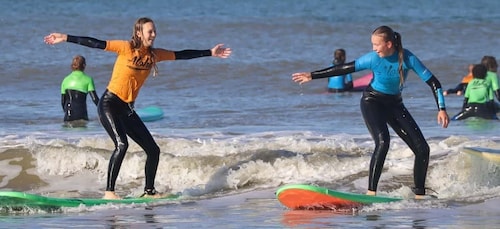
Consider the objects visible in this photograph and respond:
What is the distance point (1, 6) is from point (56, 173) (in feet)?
119

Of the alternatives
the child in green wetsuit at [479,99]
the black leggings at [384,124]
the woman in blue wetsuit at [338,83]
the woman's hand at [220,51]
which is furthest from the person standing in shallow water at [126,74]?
the woman in blue wetsuit at [338,83]

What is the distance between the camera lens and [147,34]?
9727 mm

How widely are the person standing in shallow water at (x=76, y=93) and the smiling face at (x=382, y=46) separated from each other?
24.6ft

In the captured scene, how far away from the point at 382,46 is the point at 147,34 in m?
1.96

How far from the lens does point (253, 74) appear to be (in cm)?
2514

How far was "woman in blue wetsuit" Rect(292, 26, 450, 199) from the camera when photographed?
951 centimetres

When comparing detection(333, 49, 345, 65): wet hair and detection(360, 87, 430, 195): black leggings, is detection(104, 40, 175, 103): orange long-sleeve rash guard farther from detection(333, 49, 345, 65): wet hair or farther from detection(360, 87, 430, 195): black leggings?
detection(333, 49, 345, 65): wet hair

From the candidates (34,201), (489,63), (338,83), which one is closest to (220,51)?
(34,201)

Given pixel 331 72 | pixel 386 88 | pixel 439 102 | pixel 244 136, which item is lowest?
pixel 244 136

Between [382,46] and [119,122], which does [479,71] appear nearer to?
[382,46]

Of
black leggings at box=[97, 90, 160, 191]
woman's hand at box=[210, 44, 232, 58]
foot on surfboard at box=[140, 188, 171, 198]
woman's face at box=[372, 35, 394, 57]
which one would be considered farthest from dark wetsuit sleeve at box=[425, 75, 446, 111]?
foot on surfboard at box=[140, 188, 171, 198]

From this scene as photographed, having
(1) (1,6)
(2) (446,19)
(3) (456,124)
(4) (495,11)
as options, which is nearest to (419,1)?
(4) (495,11)

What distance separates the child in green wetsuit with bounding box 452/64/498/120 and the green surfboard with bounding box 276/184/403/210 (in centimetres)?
747

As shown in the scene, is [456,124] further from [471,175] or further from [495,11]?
[495,11]
